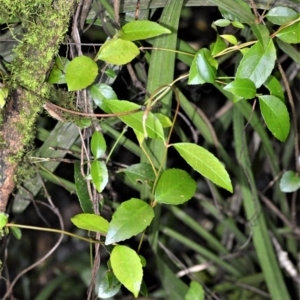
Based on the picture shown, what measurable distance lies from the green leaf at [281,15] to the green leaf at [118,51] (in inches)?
6.0

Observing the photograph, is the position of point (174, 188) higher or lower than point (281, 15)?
lower

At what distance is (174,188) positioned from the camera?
1.66 ft

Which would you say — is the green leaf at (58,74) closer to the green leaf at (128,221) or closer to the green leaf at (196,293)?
the green leaf at (128,221)

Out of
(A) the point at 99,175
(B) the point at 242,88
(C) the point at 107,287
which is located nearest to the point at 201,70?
(B) the point at 242,88

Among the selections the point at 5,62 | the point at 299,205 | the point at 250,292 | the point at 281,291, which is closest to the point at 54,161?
the point at 5,62

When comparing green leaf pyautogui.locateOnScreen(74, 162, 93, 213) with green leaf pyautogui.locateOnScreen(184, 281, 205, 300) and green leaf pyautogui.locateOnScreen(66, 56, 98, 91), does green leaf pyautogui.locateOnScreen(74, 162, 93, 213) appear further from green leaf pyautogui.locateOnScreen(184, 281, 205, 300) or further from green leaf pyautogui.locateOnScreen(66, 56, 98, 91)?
green leaf pyautogui.locateOnScreen(184, 281, 205, 300)

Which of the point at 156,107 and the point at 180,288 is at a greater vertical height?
the point at 156,107

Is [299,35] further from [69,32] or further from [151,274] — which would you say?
[151,274]

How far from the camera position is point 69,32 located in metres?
0.55

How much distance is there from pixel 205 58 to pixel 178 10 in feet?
0.34

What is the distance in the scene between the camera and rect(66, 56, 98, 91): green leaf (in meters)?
0.47

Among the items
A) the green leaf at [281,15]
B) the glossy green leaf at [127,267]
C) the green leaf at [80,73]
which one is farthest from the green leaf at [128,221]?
the green leaf at [281,15]

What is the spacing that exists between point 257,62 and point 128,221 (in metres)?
0.20

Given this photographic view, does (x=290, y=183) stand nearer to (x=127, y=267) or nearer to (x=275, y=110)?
(x=275, y=110)
